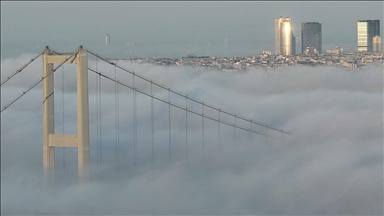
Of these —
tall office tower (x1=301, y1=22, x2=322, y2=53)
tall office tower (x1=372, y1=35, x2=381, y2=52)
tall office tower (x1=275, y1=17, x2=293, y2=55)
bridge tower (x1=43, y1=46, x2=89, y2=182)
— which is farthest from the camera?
tall office tower (x1=301, y1=22, x2=322, y2=53)

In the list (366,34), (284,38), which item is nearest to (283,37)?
(284,38)

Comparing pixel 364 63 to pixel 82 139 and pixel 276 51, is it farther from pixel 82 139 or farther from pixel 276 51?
pixel 82 139

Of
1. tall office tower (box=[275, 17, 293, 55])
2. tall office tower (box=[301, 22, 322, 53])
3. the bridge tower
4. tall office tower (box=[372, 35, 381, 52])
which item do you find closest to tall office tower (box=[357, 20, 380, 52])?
tall office tower (box=[372, 35, 381, 52])

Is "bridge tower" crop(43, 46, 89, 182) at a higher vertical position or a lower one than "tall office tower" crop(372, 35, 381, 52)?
lower

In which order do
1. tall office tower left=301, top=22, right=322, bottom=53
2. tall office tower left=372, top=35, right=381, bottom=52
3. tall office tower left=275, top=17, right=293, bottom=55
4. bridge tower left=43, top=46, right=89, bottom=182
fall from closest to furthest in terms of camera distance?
bridge tower left=43, top=46, right=89, bottom=182
tall office tower left=275, top=17, right=293, bottom=55
tall office tower left=372, top=35, right=381, bottom=52
tall office tower left=301, top=22, right=322, bottom=53

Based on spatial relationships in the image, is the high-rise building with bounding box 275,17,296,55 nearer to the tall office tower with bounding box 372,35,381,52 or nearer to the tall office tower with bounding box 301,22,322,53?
the tall office tower with bounding box 301,22,322,53

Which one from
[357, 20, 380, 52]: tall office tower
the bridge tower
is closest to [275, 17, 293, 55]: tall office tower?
[357, 20, 380, 52]: tall office tower

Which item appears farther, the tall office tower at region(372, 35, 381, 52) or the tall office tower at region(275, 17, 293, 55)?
the tall office tower at region(372, 35, 381, 52)
